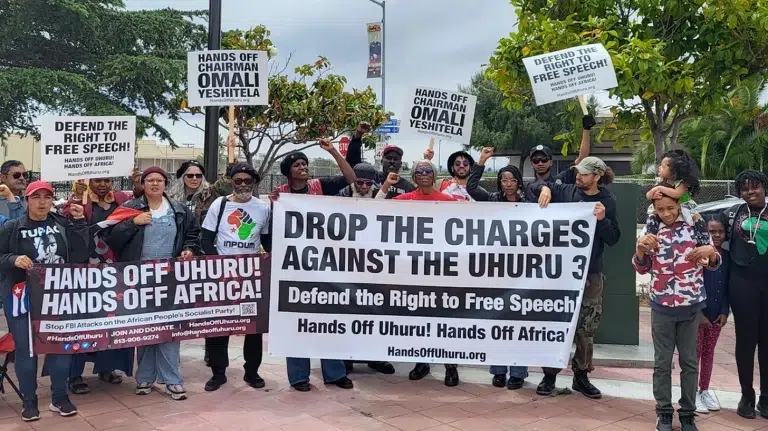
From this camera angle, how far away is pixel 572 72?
573cm

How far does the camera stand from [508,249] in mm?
4965

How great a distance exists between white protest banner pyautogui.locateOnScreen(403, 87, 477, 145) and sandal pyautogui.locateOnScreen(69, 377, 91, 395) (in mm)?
3528

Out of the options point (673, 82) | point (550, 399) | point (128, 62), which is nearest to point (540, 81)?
point (673, 82)

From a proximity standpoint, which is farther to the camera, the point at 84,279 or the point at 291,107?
the point at 291,107

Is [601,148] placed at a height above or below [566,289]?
above

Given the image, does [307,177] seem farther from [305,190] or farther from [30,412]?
[30,412]

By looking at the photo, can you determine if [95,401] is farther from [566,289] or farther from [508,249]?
[566,289]

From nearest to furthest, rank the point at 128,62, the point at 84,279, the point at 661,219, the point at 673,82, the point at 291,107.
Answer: the point at 661,219 < the point at 84,279 < the point at 673,82 < the point at 291,107 < the point at 128,62

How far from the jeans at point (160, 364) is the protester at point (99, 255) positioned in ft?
0.69

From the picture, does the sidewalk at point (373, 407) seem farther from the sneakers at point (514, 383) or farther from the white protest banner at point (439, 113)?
the white protest banner at point (439, 113)

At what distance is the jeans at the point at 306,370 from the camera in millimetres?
5207

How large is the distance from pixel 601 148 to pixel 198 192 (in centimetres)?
3687

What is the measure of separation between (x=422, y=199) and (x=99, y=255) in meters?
2.65

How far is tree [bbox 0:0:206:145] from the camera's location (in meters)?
20.9
